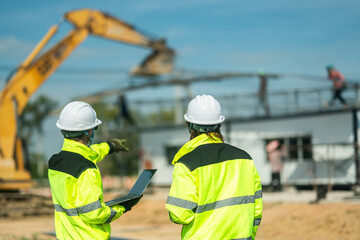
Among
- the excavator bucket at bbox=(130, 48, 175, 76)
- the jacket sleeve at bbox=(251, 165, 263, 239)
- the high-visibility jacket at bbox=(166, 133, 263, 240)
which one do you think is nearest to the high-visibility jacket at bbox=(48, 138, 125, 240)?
the high-visibility jacket at bbox=(166, 133, 263, 240)

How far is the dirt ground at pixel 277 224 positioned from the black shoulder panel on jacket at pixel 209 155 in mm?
8121

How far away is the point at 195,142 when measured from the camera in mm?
3904

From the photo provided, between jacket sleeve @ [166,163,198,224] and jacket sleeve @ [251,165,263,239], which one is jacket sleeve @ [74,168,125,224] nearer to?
jacket sleeve @ [166,163,198,224]

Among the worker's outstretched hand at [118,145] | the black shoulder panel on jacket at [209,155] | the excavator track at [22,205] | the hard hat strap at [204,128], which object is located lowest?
the excavator track at [22,205]

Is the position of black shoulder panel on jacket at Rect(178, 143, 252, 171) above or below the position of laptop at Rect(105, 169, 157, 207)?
above

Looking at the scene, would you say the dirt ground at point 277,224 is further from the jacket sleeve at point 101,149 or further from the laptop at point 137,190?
the laptop at point 137,190

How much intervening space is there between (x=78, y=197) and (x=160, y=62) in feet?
62.9

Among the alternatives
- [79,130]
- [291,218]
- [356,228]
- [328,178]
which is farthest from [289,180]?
[79,130]

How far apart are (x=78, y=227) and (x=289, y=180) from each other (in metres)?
17.9

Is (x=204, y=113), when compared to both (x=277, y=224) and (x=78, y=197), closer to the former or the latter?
(x=78, y=197)

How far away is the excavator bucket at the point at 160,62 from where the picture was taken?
2294 centimetres

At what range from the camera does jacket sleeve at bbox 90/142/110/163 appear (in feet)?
15.3

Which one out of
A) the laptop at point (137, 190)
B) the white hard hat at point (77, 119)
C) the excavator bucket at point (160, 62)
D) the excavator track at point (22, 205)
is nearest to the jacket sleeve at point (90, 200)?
the laptop at point (137, 190)

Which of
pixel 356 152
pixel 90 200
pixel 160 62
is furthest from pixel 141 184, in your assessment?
pixel 160 62
